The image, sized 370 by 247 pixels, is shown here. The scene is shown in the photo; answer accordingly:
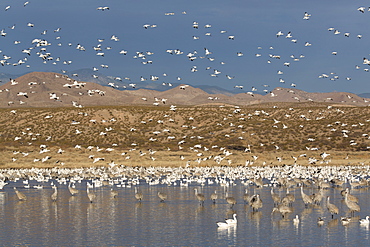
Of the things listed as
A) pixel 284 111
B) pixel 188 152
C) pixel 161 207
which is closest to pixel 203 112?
pixel 284 111

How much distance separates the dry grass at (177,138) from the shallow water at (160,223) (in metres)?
20.6

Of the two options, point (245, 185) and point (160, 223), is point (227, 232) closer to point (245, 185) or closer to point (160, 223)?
point (160, 223)

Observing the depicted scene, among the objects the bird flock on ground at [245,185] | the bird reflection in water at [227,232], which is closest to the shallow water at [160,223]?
the bird reflection in water at [227,232]

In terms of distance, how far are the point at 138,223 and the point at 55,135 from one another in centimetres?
6675

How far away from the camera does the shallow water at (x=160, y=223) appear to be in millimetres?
19675

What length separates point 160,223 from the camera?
76.7ft

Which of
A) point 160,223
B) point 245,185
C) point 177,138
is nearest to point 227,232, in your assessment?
point 160,223

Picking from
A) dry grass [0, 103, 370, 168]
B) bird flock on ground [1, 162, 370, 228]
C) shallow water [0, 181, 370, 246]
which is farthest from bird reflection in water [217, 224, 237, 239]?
dry grass [0, 103, 370, 168]

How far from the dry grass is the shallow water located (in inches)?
813

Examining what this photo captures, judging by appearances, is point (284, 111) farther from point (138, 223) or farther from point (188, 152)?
point (138, 223)

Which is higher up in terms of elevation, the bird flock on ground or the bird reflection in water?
the bird flock on ground

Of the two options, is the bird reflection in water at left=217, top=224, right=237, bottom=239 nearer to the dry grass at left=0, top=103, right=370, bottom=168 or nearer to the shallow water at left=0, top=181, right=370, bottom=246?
the shallow water at left=0, top=181, right=370, bottom=246

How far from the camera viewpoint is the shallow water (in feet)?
64.6

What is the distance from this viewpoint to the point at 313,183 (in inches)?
1558
